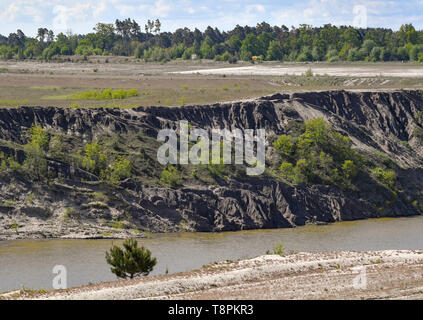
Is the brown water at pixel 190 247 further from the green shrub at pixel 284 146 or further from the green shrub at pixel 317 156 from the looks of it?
the green shrub at pixel 284 146

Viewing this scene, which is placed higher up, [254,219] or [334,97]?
[334,97]

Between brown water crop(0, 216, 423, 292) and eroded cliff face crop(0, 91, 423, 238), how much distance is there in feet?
5.20

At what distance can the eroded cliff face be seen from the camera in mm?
55688

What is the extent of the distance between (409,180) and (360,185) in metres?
6.54

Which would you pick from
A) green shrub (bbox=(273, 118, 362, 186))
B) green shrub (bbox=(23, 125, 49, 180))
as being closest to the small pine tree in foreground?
green shrub (bbox=(23, 125, 49, 180))

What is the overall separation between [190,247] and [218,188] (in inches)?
380

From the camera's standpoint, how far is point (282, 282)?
3556 centimetres

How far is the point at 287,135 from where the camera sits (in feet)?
231

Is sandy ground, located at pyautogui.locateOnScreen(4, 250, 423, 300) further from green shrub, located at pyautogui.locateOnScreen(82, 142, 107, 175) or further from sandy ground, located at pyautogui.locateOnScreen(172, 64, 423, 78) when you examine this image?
sandy ground, located at pyautogui.locateOnScreen(172, 64, 423, 78)

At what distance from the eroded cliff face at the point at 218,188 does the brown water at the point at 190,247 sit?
5.20ft

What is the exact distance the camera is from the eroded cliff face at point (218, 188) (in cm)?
5569

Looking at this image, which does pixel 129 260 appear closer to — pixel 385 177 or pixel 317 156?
pixel 317 156
